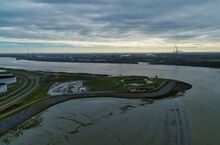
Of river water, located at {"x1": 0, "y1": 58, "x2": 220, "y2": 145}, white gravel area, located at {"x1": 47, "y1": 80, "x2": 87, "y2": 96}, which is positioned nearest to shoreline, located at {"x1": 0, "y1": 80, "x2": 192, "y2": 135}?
river water, located at {"x1": 0, "y1": 58, "x2": 220, "y2": 145}

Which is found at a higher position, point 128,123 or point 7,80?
point 7,80

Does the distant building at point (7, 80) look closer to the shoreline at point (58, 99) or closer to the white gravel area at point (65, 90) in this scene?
the white gravel area at point (65, 90)

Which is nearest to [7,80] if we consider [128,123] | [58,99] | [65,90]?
[65,90]

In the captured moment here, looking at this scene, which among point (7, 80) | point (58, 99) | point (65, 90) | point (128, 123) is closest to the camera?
point (128, 123)

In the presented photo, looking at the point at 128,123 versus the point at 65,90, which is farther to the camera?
the point at 65,90

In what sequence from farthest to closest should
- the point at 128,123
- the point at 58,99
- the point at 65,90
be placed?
the point at 65,90, the point at 58,99, the point at 128,123

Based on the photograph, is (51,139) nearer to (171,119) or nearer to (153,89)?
(171,119)

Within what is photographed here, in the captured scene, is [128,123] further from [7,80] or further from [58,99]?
[7,80]

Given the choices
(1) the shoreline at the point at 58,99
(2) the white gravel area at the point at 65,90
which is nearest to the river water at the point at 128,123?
(1) the shoreline at the point at 58,99

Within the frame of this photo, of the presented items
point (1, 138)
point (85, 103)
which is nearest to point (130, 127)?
point (85, 103)
